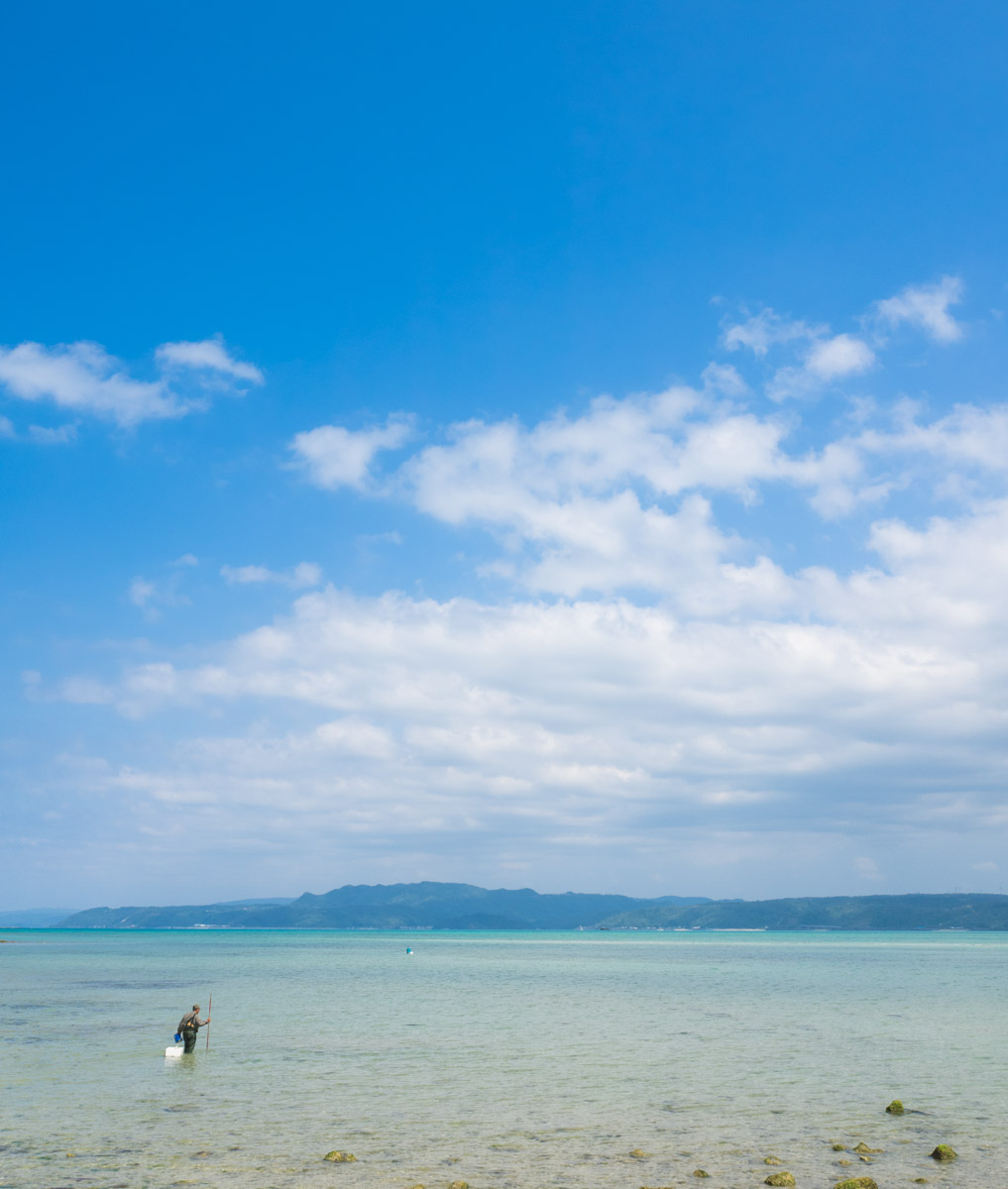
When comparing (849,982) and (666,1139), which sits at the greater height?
(666,1139)

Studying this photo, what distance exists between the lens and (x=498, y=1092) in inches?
1065

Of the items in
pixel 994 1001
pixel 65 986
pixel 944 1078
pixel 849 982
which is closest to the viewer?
pixel 944 1078

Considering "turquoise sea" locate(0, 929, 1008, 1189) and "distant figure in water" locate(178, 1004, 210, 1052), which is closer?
"turquoise sea" locate(0, 929, 1008, 1189)

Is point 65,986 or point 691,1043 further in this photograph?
point 65,986

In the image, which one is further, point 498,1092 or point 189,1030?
point 189,1030

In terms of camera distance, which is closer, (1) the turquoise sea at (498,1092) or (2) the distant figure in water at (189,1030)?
(1) the turquoise sea at (498,1092)

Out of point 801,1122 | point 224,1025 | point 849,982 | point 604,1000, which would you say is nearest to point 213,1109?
point 801,1122

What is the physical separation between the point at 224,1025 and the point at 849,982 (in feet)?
173

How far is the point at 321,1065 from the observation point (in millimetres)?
31594

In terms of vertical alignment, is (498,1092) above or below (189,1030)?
below

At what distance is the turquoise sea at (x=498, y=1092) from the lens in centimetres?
1895

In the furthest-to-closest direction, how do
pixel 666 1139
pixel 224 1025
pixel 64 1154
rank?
pixel 224 1025 → pixel 666 1139 → pixel 64 1154

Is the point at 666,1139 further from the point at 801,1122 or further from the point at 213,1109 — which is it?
the point at 213,1109

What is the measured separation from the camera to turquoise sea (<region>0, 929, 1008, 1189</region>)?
1895 centimetres
